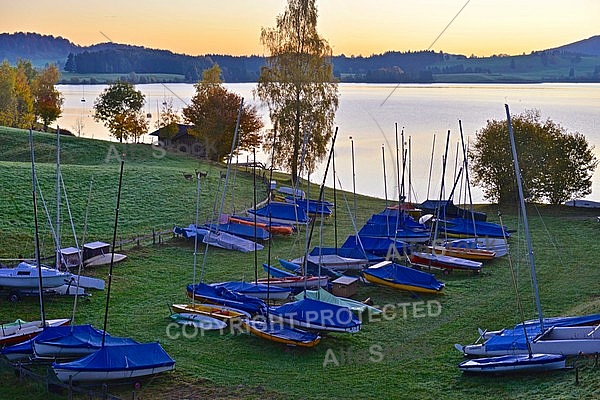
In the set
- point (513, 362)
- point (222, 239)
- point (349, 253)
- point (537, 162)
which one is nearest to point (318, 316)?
point (513, 362)

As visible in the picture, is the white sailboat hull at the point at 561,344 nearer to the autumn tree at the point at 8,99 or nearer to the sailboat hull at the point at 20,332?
the sailboat hull at the point at 20,332

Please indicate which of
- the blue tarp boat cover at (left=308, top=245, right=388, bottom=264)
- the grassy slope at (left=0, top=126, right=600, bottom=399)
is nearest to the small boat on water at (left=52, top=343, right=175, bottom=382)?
the grassy slope at (left=0, top=126, right=600, bottom=399)

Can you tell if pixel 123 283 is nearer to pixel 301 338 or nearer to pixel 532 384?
pixel 301 338

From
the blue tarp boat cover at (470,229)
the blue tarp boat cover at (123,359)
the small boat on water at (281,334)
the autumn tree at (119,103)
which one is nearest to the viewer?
the blue tarp boat cover at (123,359)

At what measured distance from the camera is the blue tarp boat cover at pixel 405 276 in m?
24.9

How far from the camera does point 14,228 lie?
31.9m

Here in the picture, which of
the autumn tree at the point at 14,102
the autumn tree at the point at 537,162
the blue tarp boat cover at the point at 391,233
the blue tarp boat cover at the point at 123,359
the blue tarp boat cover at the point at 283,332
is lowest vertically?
the blue tarp boat cover at the point at 283,332

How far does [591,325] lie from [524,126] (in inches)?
1131

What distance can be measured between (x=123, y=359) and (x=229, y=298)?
6.10m

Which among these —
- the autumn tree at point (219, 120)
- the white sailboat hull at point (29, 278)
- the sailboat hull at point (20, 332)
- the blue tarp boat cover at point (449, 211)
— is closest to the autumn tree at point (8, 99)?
the autumn tree at point (219, 120)

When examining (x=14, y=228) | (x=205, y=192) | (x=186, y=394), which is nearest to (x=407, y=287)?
(x=186, y=394)

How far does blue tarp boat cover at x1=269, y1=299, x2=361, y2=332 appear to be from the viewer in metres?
19.5

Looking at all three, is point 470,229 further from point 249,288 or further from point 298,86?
point 298,86

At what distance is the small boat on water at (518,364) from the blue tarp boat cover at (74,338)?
8.04m
